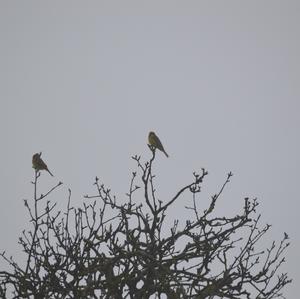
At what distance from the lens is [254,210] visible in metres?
5.21

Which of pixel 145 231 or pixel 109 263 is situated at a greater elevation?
pixel 145 231

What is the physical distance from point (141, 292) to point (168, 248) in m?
0.70

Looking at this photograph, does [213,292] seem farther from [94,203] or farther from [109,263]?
[94,203]

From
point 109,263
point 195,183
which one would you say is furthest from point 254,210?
point 109,263

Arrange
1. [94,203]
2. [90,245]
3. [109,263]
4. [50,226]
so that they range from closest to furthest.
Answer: [109,263] → [90,245] → [50,226] → [94,203]

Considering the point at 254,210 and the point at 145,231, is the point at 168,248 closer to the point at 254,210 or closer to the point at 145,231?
the point at 145,231

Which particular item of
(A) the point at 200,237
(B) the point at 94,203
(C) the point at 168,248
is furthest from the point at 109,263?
(B) the point at 94,203

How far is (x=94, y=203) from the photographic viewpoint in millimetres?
5480

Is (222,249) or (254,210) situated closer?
(222,249)

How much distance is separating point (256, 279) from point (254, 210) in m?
0.88

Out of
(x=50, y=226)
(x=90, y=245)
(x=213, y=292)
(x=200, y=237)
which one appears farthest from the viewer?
(x=50, y=226)

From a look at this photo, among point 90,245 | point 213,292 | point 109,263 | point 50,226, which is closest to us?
point 213,292

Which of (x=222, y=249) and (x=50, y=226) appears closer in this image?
(x=222, y=249)

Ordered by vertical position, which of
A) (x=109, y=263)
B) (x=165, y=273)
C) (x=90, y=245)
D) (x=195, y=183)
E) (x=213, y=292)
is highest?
(x=195, y=183)
